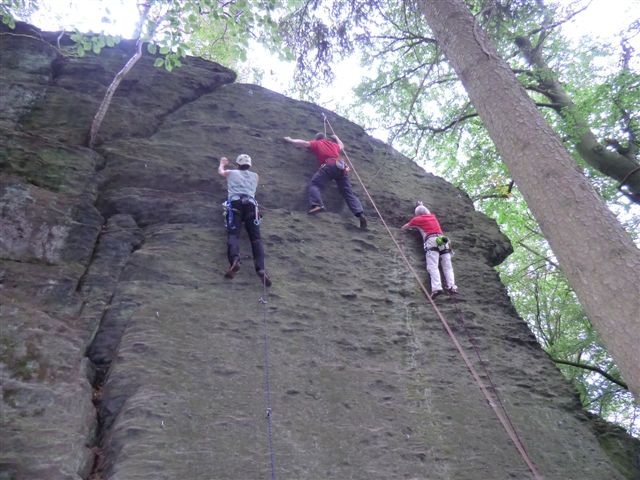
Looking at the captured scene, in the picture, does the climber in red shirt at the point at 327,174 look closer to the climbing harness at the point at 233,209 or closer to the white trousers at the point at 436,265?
the white trousers at the point at 436,265

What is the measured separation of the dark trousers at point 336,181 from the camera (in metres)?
7.66

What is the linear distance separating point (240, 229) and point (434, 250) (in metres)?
2.87

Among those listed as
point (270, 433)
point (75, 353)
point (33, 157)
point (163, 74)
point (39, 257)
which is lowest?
point (270, 433)

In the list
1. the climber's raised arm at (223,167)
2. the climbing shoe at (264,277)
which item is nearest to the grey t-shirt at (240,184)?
the climber's raised arm at (223,167)

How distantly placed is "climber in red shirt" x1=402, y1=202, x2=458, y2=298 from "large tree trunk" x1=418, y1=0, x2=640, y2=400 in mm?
3079

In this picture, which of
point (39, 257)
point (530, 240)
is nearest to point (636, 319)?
point (39, 257)

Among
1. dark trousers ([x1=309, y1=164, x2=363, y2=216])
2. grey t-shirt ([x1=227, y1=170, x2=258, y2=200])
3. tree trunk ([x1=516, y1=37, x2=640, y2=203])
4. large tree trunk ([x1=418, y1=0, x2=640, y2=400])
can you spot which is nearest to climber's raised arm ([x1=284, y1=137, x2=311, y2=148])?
dark trousers ([x1=309, y1=164, x2=363, y2=216])

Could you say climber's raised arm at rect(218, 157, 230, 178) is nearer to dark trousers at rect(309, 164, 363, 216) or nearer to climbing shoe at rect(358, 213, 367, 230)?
A: dark trousers at rect(309, 164, 363, 216)

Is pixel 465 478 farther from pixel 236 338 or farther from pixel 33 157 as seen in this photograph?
pixel 33 157

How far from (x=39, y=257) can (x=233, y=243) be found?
6.69ft

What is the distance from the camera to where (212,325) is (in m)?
5.32

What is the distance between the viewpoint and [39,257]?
5367mm

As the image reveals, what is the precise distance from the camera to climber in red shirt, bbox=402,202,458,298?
7.13 meters

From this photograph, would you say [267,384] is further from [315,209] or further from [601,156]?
[601,156]
